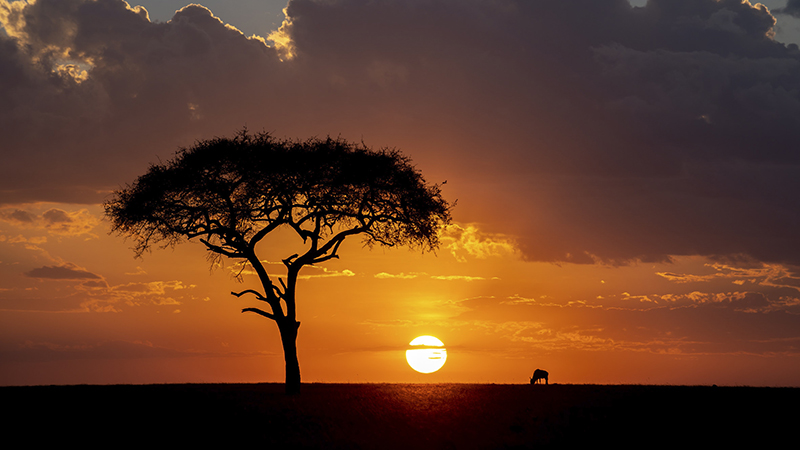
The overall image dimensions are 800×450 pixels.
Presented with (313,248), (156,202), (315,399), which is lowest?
(315,399)

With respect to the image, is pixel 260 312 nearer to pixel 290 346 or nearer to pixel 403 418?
pixel 290 346

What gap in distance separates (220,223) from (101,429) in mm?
12867

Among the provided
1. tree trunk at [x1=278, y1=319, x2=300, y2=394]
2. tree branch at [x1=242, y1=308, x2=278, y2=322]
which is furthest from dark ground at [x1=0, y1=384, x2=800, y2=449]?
tree branch at [x1=242, y1=308, x2=278, y2=322]

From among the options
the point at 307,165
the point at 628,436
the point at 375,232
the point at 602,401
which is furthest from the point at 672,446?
the point at 307,165

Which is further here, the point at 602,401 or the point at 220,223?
the point at 220,223

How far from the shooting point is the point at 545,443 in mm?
27359

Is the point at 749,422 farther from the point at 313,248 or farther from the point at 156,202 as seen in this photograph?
the point at 156,202

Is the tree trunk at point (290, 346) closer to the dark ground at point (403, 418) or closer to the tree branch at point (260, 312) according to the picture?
the tree branch at point (260, 312)

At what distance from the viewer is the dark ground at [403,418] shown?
2703 cm

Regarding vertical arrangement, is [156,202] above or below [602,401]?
above

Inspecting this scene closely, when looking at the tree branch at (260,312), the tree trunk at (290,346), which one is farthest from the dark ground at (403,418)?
the tree branch at (260,312)

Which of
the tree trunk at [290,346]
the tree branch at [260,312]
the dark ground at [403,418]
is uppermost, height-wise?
the tree branch at [260,312]

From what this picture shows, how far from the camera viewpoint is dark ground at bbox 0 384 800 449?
1064 inches

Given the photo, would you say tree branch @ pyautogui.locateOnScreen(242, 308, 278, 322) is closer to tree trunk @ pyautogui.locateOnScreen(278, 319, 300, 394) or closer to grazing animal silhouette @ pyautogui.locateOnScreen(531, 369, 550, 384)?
tree trunk @ pyautogui.locateOnScreen(278, 319, 300, 394)
